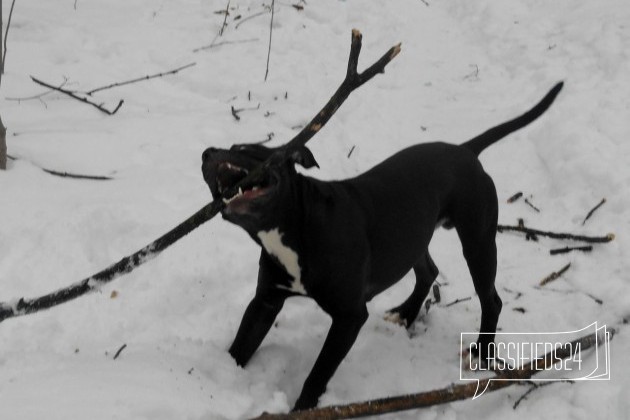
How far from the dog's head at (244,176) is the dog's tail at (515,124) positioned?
130 cm

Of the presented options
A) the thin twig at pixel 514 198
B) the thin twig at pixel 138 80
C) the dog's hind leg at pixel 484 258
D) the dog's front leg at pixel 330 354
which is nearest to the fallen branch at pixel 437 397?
the dog's front leg at pixel 330 354

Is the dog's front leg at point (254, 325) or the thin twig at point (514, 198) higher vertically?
the dog's front leg at point (254, 325)

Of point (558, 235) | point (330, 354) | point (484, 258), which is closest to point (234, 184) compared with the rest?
point (330, 354)

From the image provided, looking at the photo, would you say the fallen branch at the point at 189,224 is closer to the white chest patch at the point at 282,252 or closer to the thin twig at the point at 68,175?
the white chest patch at the point at 282,252

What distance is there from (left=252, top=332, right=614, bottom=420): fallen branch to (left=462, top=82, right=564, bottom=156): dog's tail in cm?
107

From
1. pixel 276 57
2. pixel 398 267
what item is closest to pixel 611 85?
pixel 276 57

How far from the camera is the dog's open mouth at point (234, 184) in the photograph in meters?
2.16

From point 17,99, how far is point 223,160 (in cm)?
310

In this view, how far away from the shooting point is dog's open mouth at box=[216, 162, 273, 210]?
2.16 metres

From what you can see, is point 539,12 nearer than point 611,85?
No

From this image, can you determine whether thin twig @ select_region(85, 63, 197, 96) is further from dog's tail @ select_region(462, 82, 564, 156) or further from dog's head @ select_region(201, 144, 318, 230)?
dog's head @ select_region(201, 144, 318, 230)

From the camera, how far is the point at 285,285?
2.68 metres

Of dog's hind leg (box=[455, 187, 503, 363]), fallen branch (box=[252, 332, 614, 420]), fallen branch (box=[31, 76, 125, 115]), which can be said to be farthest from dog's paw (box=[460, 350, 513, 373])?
fallen branch (box=[31, 76, 125, 115])

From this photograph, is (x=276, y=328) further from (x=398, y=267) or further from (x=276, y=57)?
(x=276, y=57)
